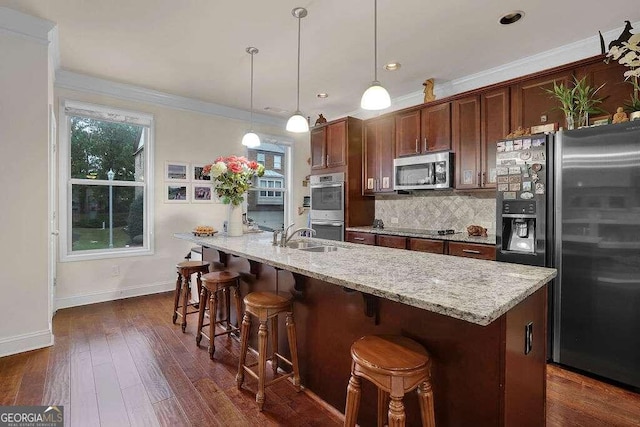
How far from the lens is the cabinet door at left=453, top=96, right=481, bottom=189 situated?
350 cm

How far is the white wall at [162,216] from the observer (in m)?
3.88

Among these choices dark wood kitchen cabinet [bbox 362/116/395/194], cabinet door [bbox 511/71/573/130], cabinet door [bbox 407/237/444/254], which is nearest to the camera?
cabinet door [bbox 511/71/573/130]

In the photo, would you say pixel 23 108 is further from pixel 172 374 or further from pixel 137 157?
pixel 172 374

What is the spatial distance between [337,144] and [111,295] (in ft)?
11.7

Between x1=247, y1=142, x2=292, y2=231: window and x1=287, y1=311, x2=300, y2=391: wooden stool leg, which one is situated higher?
x1=247, y1=142, x2=292, y2=231: window

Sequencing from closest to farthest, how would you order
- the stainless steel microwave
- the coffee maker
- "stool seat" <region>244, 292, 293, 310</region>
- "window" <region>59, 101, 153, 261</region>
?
"stool seat" <region>244, 292, 293, 310</region>
the coffee maker
the stainless steel microwave
"window" <region>59, 101, 153, 261</region>

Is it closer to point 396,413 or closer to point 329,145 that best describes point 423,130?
point 329,145

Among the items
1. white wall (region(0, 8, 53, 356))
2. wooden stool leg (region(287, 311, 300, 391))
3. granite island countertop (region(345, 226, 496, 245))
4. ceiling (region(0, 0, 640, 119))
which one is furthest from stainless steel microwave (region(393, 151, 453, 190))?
white wall (region(0, 8, 53, 356))

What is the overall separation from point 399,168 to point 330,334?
2.76 m

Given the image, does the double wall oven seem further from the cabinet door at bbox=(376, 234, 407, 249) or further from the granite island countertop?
the cabinet door at bbox=(376, 234, 407, 249)

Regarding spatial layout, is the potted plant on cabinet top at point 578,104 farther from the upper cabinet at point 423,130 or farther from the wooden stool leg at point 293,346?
the wooden stool leg at point 293,346

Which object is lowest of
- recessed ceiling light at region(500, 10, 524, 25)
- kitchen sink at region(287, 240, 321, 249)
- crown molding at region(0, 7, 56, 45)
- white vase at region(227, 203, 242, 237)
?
kitchen sink at region(287, 240, 321, 249)

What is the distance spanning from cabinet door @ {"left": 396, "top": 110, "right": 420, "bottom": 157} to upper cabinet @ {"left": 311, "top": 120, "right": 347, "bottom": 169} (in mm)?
747

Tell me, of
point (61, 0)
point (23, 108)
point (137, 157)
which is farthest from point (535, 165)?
point (137, 157)
